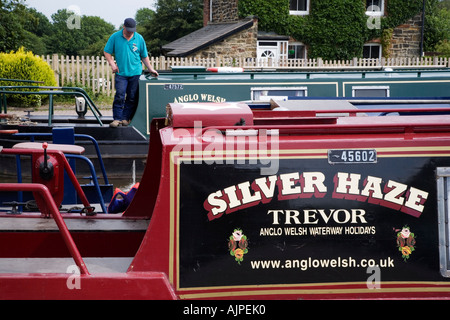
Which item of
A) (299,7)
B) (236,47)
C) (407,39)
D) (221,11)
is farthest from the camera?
(221,11)

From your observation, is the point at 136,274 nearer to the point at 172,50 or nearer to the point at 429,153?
the point at 429,153

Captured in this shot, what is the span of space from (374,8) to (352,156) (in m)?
29.4

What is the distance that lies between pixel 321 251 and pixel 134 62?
8.03 metres

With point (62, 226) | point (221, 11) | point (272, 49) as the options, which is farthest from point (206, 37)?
point (62, 226)

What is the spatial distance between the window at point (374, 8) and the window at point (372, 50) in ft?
4.83

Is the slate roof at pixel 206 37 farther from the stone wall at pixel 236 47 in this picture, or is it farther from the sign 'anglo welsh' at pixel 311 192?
the sign 'anglo welsh' at pixel 311 192

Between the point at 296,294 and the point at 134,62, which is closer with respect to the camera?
the point at 296,294

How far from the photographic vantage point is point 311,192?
3408 millimetres

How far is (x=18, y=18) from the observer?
26.8 meters

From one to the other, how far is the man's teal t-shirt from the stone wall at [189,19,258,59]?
16404mm

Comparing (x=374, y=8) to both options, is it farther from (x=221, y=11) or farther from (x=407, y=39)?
(x=221, y=11)

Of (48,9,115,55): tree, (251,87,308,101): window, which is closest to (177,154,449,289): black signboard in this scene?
(251,87,308,101): window

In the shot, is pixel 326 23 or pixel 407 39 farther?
pixel 407 39
